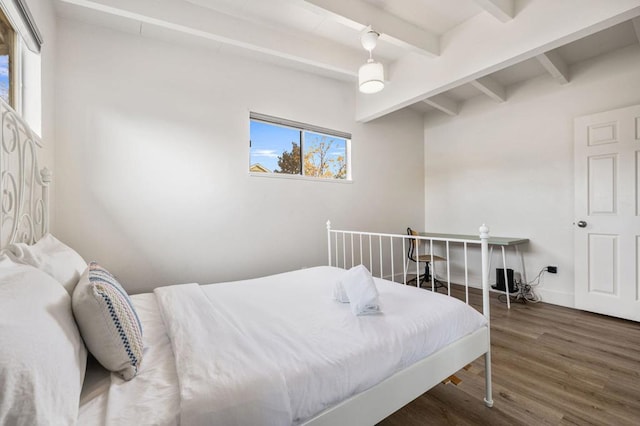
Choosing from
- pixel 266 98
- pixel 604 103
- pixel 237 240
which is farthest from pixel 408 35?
pixel 237 240

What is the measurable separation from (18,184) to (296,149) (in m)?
2.31

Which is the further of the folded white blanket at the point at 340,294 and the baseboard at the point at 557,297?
the baseboard at the point at 557,297

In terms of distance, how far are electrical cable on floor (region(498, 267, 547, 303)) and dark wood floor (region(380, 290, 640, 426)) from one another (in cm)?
66

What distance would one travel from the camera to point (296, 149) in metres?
3.21

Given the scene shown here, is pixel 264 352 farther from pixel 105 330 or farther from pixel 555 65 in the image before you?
pixel 555 65

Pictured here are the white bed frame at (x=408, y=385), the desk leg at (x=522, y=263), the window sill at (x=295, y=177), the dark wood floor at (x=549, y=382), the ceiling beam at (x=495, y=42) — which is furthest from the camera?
the desk leg at (x=522, y=263)

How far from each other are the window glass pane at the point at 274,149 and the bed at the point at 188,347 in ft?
5.53

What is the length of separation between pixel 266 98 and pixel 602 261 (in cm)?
373

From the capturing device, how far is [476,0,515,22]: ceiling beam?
74.0 inches

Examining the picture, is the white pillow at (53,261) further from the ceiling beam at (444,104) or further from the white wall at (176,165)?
the ceiling beam at (444,104)

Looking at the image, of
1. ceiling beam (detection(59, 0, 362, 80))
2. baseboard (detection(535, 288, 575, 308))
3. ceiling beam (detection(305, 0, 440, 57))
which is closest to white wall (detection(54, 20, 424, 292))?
ceiling beam (detection(59, 0, 362, 80))

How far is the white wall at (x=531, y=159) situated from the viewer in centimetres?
286

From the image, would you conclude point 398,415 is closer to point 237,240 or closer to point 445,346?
point 445,346

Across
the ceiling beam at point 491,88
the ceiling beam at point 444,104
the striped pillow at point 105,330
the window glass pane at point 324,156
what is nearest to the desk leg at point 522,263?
the ceiling beam at point 491,88
